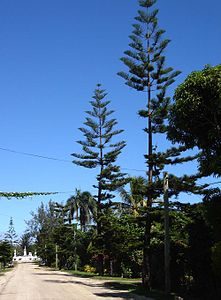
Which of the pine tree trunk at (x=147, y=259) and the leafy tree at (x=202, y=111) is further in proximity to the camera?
the pine tree trunk at (x=147, y=259)

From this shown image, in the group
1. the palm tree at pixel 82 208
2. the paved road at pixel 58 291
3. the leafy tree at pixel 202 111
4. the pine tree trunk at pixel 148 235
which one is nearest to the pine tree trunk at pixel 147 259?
the pine tree trunk at pixel 148 235

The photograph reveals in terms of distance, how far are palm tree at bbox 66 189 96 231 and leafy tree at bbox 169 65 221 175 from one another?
39.5 meters

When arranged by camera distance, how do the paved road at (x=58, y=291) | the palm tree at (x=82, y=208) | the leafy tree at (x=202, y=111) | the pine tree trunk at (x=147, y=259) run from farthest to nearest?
the palm tree at (x=82, y=208) < the pine tree trunk at (x=147, y=259) < the paved road at (x=58, y=291) < the leafy tree at (x=202, y=111)

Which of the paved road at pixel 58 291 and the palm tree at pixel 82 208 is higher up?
the palm tree at pixel 82 208

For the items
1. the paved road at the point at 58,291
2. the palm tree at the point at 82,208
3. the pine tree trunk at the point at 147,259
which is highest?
the palm tree at the point at 82,208

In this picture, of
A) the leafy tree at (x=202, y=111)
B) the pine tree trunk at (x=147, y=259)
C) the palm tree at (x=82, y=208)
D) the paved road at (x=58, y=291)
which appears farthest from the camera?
the palm tree at (x=82, y=208)

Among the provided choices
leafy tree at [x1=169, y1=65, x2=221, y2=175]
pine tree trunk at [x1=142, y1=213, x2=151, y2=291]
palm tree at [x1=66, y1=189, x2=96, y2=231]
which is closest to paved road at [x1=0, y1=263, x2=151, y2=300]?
pine tree trunk at [x1=142, y1=213, x2=151, y2=291]

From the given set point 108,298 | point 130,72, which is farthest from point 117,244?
point 108,298

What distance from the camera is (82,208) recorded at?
53.8 meters

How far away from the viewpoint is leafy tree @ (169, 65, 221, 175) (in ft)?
44.5

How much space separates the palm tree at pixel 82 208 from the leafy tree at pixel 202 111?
39461 millimetres

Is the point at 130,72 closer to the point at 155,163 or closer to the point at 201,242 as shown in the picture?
the point at 155,163

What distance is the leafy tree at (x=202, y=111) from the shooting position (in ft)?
44.5

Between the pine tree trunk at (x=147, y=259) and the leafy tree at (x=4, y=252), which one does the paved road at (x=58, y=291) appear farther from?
the leafy tree at (x=4, y=252)
